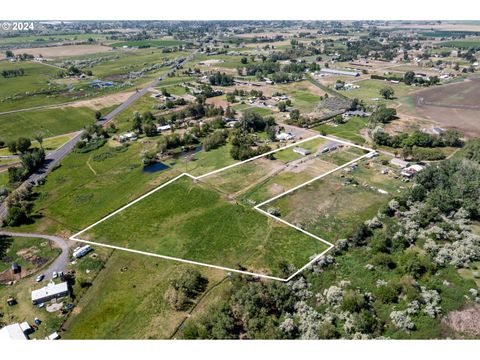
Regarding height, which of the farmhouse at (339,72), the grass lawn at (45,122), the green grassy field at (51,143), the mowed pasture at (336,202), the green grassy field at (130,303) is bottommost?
the green grassy field at (130,303)

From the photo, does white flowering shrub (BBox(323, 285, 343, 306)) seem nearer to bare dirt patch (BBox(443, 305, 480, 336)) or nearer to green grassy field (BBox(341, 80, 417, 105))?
bare dirt patch (BBox(443, 305, 480, 336))

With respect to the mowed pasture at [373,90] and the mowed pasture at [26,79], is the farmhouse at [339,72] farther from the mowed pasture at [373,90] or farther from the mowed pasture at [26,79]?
the mowed pasture at [26,79]

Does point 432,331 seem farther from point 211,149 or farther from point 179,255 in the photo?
point 211,149

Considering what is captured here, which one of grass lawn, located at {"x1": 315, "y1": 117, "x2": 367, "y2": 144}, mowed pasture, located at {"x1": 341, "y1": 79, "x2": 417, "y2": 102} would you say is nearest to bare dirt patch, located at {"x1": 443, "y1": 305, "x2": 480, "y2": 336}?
grass lawn, located at {"x1": 315, "y1": 117, "x2": 367, "y2": 144}

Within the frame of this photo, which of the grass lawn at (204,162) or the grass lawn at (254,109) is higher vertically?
the grass lawn at (254,109)

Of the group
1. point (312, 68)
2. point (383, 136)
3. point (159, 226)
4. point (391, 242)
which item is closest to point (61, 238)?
point (159, 226)

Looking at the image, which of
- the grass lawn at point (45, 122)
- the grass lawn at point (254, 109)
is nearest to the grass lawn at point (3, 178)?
the grass lawn at point (45, 122)
